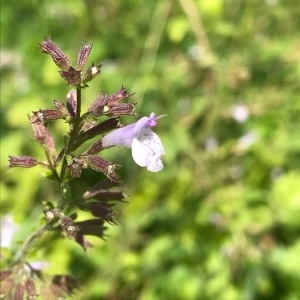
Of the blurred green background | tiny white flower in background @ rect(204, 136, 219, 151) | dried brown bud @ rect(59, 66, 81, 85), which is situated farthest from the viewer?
tiny white flower in background @ rect(204, 136, 219, 151)

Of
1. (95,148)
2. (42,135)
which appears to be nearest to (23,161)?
(42,135)

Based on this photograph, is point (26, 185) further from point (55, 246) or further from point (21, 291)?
point (21, 291)

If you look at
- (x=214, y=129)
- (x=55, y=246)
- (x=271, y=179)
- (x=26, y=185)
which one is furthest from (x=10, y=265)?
(x=271, y=179)

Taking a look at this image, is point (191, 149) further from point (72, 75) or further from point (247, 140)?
point (72, 75)

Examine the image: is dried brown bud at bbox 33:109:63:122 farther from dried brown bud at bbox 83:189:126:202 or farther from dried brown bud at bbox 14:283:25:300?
dried brown bud at bbox 14:283:25:300

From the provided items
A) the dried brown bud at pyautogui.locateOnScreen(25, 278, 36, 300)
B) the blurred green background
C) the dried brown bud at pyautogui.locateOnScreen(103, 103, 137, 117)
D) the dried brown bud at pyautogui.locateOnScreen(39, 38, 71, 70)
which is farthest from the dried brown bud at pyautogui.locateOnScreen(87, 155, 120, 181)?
the blurred green background

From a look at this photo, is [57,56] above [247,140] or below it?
below

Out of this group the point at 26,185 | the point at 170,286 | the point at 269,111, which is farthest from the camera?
the point at 269,111
